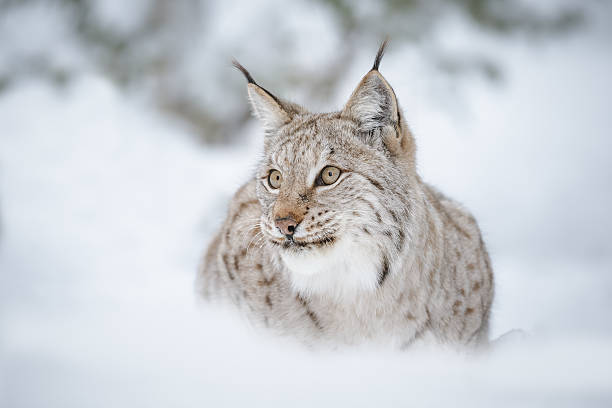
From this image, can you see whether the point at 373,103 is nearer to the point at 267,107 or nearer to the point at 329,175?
the point at 329,175

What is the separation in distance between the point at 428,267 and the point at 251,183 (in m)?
1.01

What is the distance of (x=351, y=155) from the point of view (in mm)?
2145

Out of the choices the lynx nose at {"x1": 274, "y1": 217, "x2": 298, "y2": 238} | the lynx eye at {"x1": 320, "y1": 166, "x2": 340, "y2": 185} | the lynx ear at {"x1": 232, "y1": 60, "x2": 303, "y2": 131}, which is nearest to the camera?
the lynx nose at {"x1": 274, "y1": 217, "x2": 298, "y2": 238}

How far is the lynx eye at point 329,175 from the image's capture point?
208 centimetres

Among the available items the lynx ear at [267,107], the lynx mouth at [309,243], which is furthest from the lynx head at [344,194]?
the lynx ear at [267,107]

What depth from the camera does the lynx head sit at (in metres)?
2.01

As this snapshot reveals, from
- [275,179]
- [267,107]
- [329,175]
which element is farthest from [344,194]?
[267,107]

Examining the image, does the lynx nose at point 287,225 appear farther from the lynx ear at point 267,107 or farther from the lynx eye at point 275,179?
the lynx ear at point 267,107

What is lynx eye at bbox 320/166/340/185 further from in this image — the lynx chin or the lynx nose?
the lynx nose

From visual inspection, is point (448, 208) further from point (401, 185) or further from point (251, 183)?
point (251, 183)

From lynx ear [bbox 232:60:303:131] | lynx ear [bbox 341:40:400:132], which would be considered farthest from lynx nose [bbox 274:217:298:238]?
lynx ear [bbox 232:60:303:131]

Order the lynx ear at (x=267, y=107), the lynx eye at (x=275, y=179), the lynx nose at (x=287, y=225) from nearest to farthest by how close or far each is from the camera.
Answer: the lynx nose at (x=287, y=225)
the lynx eye at (x=275, y=179)
the lynx ear at (x=267, y=107)

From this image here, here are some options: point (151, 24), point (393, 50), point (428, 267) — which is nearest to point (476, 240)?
point (428, 267)

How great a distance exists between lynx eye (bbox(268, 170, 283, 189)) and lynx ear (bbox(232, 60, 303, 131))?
0.99 ft
